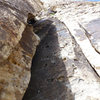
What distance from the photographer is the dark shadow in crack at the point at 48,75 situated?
2.02m

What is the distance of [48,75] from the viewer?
229 cm

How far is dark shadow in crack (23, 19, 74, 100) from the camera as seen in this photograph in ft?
6.64

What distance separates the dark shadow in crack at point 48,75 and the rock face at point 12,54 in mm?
335

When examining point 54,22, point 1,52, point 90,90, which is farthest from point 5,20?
point 54,22

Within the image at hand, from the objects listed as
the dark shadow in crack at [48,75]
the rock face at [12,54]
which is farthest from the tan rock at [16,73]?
the dark shadow in crack at [48,75]

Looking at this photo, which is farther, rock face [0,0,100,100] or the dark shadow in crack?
the dark shadow in crack

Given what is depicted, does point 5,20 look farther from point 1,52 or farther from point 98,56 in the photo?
point 98,56

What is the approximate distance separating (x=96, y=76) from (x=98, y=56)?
41 cm

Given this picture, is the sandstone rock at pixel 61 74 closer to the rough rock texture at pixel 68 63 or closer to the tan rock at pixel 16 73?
the rough rock texture at pixel 68 63

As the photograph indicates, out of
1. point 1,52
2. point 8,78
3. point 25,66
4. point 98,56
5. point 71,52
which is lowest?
point 98,56

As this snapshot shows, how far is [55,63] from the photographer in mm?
2451

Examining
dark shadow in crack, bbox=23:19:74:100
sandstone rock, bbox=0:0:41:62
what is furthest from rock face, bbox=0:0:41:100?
dark shadow in crack, bbox=23:19:74:100

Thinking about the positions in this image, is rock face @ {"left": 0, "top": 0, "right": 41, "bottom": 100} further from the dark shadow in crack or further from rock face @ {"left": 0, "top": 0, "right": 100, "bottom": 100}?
the dark shadow in crack

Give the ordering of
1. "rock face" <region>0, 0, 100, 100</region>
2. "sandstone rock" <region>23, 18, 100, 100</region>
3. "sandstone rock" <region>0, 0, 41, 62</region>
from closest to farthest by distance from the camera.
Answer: "sandstone rock" <region>0, 0, 41, 62</region> → "rock face" <region>0, 0, 100, 100</region> → "sandstone rock" <region>23, 18, 100, 100</region>
